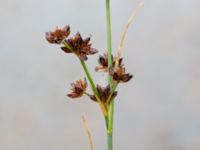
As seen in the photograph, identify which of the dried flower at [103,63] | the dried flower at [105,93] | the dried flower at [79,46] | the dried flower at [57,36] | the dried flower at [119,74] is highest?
the dried flower at [57,36]

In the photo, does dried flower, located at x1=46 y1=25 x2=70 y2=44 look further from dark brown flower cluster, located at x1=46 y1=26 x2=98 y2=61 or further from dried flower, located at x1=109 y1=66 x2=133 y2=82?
dried flower, located at x1=109 y1=66 x2=133 y2=82

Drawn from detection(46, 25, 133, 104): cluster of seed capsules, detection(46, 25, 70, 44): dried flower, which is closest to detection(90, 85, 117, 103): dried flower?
detection(46, 25, 133, 104): cluster of seed capsules

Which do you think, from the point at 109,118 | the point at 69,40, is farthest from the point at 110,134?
the point at 69,40

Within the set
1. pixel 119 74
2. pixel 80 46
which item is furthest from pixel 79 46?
pixel 119 74

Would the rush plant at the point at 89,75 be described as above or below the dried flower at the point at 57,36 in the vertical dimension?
below

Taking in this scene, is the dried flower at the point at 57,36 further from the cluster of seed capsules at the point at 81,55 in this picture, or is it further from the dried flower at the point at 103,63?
the dried flower at the point at 103,63

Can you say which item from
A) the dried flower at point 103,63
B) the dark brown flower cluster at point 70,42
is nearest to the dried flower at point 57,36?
the dark brown flower cluster at point 70,42

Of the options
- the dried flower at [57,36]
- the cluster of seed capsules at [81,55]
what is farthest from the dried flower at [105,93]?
the dried flower at [57,36]

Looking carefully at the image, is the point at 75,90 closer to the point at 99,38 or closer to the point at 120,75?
the point at 120,75
